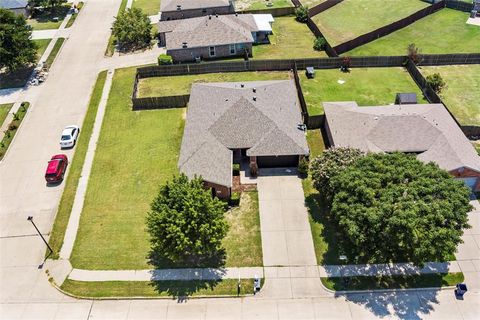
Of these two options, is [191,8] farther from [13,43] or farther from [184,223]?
[184,223]

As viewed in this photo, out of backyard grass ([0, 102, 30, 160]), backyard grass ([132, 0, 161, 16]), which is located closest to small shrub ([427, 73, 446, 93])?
backyard grass ([132, 0, 161, 16])

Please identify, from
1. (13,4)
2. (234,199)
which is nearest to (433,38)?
(234,199)

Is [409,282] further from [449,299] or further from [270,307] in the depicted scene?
[270,307]

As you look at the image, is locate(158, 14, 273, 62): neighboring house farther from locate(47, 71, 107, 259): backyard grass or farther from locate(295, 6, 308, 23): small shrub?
locate(47, 71, 107, 259): backyard grass

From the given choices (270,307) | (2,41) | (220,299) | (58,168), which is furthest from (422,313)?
(2,41)

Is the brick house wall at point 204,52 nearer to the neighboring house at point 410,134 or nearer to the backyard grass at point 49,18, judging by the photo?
the neighboring house at point 410,134

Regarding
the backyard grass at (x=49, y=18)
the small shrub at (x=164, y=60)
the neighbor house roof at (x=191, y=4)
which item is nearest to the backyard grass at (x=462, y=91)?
the neighbor house roof at (x=191, y=4)

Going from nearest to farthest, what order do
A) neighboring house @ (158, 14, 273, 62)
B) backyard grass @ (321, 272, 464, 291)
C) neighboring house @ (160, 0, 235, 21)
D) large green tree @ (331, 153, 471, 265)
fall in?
large green tree @ (331, 153, 471, 265)
backyard grass @ (321, 272, 464, 291)
neighboring house @ (158, 14, 273, 62)
neighboring house @ (160, 0, 235, 21)
